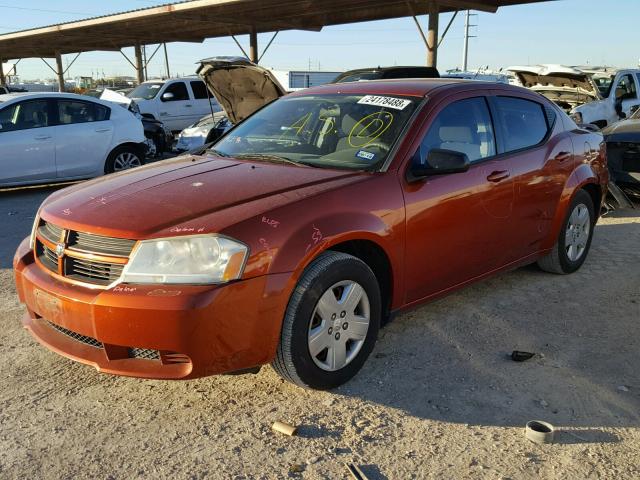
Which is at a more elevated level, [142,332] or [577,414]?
[142,332]

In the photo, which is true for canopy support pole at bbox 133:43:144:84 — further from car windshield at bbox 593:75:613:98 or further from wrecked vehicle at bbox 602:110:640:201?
wrecked vehicle at bbox 602:110:640:201

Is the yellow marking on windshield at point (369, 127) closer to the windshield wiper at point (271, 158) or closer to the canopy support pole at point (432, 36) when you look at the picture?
the windshield wiper at point (271, 158)

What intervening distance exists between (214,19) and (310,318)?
1790 centimetres

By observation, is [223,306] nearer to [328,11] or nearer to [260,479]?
[260,479]

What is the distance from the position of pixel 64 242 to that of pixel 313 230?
1.25m

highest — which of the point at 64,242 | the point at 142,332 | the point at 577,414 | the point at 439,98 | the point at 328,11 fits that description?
the point at 328,11

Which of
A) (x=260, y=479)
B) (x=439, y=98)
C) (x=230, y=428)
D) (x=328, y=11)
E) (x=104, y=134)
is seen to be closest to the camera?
(x=260, y=479)

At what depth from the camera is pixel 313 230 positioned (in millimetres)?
3010

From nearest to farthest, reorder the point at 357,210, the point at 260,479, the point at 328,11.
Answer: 1. the point at 260,479
2. the point at 357,210
3. the point at 328,11

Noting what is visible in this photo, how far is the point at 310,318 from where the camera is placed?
3.02m

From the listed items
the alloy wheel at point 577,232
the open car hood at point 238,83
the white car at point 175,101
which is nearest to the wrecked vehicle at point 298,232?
the alloy wheel at point 577,232

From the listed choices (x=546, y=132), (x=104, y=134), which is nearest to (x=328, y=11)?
(x=104, y=134)

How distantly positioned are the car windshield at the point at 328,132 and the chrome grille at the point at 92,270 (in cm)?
137

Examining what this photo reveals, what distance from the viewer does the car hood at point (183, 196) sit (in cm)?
289
